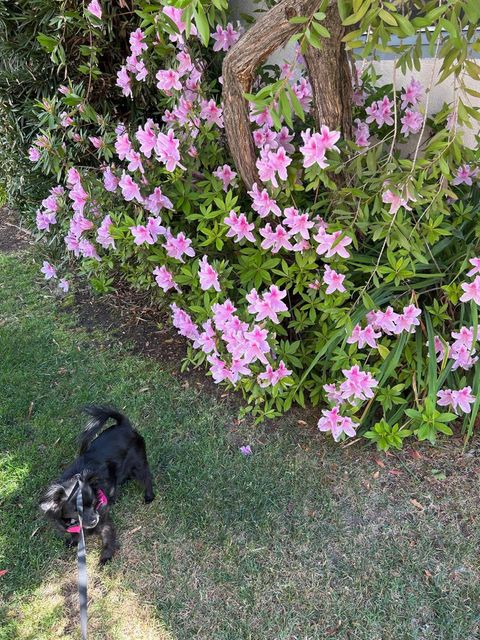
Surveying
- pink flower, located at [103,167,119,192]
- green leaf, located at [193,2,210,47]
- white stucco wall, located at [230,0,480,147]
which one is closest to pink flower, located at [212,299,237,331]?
pink flower, located at [103,167,119,192]

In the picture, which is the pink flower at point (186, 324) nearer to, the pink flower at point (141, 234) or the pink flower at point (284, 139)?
the pink flower at point (141, 234)

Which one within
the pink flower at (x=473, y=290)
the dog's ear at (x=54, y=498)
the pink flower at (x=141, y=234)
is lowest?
the pink flower at (x=473, y=290)

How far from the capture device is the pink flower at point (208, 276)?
276cm

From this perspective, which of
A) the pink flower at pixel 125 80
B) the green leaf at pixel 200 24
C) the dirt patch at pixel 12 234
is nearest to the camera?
the green leaf at pixel 200 24

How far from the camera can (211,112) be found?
281 cm

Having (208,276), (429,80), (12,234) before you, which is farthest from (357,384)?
(12,234)

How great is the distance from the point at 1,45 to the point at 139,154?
185cm

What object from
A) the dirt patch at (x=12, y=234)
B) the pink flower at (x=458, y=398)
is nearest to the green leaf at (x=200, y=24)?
the pink flower at (x=458, y=398)

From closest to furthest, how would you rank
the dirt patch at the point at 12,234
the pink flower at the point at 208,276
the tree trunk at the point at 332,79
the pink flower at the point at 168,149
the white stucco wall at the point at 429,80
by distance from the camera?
the tree trunk at the point at 332,79, the pink flower at the point at 168,149, the pink flower at the point at 208,276, the white stucco wall at the point at 429,80, the dirt patch at the point at 12,234

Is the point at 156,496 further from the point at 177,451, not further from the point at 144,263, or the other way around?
the point at 144,263

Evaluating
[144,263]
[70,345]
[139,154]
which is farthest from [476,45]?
[70,345]

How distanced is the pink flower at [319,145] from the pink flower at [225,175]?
1.95ft

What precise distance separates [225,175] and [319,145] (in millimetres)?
688

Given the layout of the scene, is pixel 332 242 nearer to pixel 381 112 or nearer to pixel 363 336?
pixel 363 336
